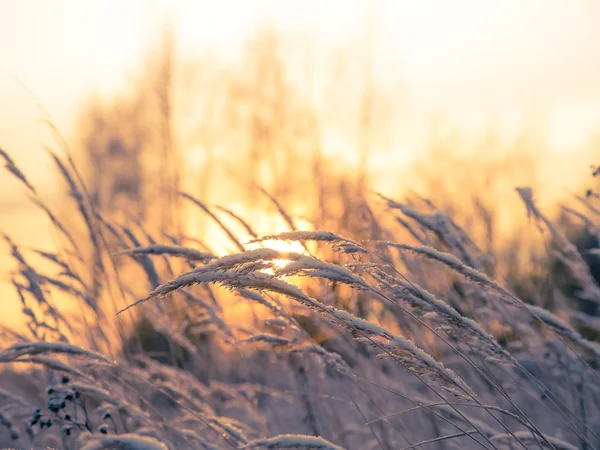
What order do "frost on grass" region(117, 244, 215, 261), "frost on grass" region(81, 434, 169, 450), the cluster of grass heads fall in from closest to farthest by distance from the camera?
"frost on grass" region(81, 434, 169, 450) < the cluster of grass heads < "frost on grass" region(117, 244, 215, 261)

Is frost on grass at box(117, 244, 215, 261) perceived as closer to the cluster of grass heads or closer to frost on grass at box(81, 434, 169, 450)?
the cluster of grass heads

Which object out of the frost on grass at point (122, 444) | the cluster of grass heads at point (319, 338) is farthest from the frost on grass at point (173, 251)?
the frost on grass at point (122, 444)

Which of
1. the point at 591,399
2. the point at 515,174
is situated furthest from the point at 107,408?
the point at 515,174

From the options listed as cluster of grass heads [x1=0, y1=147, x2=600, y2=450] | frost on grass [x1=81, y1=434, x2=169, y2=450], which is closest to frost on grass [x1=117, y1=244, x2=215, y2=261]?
cluster of grass heads [x1=0, y1=147, x2=600, y2=450]

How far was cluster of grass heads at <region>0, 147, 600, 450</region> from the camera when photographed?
1.24 meters

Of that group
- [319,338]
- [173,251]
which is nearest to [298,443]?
[173,251]

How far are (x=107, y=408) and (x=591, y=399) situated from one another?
243 cm

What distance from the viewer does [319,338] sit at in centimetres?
349

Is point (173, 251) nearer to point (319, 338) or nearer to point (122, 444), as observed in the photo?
point (122, 444)

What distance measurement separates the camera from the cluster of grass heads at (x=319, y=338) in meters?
1.24

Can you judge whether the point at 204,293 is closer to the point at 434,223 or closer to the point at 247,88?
the point at 434,223

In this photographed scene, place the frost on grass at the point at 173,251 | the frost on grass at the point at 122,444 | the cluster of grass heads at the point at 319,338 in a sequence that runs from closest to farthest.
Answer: the frost on grass at the point at 122,444, the cluster of grass heads at the point at 319,338, the frost on grass at the point at 173,251

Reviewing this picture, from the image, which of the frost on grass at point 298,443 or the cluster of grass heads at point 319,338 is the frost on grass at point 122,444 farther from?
the frost on grass at point 298,443

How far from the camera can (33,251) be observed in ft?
9.33
